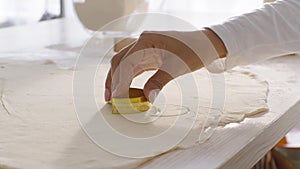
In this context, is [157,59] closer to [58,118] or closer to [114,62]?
[114,62]

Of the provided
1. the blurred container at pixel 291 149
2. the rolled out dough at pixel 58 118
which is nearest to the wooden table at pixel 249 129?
the rolled out dough at pixel 58 118

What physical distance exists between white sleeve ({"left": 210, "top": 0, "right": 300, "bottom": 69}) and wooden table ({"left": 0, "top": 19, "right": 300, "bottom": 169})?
0.25 feet

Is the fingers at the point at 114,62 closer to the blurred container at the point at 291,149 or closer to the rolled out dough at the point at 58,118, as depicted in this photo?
the rolled out dough at the point at 58,118

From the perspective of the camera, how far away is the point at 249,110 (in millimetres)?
777

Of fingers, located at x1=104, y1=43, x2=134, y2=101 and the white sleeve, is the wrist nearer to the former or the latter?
the white sleeve

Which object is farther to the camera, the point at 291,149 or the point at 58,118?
the point at 291,149

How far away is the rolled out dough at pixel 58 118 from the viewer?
1.84 feet

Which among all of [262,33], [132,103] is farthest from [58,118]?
[262,33]

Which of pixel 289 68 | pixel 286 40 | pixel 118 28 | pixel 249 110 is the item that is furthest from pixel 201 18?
pixel 249 110

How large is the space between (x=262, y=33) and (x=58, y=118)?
14.5 inches

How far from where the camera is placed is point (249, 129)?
69 centimetres

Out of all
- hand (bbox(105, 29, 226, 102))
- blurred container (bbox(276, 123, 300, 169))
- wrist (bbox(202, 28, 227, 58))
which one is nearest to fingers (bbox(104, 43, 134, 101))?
hand (bbox(105, 29, 226, 102))

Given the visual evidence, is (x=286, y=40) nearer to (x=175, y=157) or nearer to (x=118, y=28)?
(x=175, y=157)

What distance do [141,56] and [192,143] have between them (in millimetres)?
177
